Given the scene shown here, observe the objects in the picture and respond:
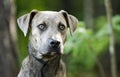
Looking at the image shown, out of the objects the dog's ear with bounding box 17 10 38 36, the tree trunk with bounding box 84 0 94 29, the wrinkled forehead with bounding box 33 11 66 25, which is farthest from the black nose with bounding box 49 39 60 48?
the tree trunk with bounding box 84 0 94 29

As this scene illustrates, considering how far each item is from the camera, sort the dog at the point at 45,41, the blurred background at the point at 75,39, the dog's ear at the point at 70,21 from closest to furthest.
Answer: the dog at the point at 45,41 → the dog's ear at the point at 70,21 → the blurred background at the point at 75,39

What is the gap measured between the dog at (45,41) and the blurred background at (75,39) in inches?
123

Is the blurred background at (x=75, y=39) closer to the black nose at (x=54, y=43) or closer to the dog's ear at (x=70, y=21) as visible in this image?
the dog's ear at (x=70, y=21)

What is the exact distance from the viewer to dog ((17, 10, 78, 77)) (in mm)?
10555

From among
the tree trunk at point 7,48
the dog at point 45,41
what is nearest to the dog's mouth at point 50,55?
the dog at point 45,41

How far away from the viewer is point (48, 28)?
10.8 m

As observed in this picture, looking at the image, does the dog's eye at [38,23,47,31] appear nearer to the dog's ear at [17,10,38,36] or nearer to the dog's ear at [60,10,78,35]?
the dog's ear at [17,10,38,36]

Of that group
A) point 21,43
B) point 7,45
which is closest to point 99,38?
point 7,45

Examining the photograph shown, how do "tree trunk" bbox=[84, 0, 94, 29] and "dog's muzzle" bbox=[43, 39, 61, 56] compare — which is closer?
"dog's muzzle" bbox=[43, 39, 61, 56]

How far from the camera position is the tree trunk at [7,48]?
16078mm

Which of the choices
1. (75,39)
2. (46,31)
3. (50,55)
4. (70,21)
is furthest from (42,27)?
(75,39)

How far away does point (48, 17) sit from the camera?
10.9 metres

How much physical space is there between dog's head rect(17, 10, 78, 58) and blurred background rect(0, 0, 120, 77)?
314cm

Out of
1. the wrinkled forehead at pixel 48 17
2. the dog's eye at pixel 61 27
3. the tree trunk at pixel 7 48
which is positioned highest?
the wrinkled forehead at pixel 48 17
